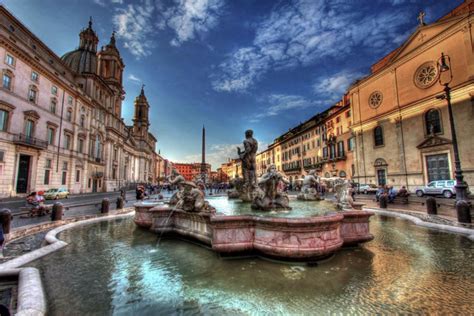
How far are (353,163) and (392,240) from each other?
105ft

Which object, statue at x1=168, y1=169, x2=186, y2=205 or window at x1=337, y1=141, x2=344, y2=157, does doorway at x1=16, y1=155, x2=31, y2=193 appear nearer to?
statue at x1=168, y1=169, x2=186, y2=205

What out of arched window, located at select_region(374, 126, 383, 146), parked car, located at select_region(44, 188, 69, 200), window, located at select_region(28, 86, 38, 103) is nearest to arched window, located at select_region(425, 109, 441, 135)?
arched window, located at select_region(374, 126, 383, 146)

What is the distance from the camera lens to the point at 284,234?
4.14 meters

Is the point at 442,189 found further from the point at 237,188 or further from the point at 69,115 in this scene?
the point at 69,115

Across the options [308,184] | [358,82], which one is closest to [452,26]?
[358,82]

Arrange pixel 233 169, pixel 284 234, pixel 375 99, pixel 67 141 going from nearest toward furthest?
pixel 284 234, pixel 375 99, pixel 67 141, pixel 233 169

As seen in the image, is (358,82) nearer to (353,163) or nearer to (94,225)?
(353,163)

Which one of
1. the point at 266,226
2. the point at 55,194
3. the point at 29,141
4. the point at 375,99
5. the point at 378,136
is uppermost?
the point at 375,99

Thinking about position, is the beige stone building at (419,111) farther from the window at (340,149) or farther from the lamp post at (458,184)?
the lamp post at (458,184)

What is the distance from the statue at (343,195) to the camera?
21.8 feet

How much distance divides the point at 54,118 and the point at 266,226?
37.8 meters

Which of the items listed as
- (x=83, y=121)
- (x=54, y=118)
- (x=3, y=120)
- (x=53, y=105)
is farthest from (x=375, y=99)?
(x=83, y=121)

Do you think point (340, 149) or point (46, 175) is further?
point (340, 149)

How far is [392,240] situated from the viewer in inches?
233
